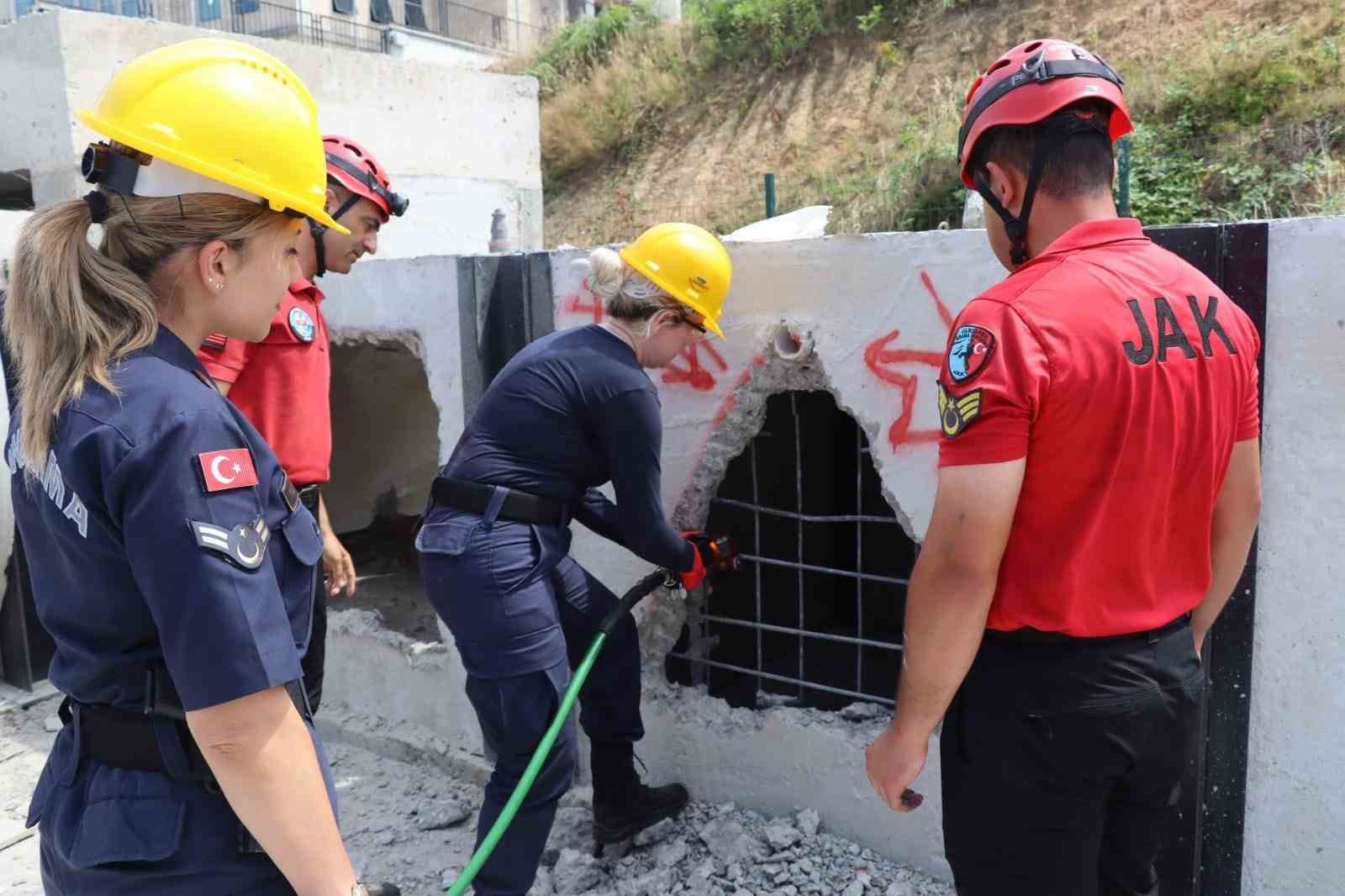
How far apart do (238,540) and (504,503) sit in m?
1.30

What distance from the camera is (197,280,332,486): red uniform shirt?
104 inches

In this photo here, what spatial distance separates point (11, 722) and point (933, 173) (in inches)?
318

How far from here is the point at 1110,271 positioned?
1509mm

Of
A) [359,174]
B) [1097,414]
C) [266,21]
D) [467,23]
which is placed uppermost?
[467,23]

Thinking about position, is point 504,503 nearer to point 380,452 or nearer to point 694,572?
point 694,572

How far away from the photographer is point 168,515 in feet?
3.80

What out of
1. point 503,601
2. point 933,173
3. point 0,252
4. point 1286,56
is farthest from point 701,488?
point 1286,56

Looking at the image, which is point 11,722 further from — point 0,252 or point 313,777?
point 313,777

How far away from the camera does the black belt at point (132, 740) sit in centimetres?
129

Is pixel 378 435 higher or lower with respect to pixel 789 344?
lower

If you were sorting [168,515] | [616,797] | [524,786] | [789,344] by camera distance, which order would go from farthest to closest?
[616,797] < [789,344] < [524,786] < [168,515]

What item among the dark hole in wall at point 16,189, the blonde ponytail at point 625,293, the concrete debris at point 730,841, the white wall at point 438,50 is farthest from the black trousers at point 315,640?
the white wall at point 438,50

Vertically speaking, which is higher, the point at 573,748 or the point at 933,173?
the point at 933,173

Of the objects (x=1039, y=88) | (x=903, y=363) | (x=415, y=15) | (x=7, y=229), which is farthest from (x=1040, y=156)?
(x=415, y=15)
